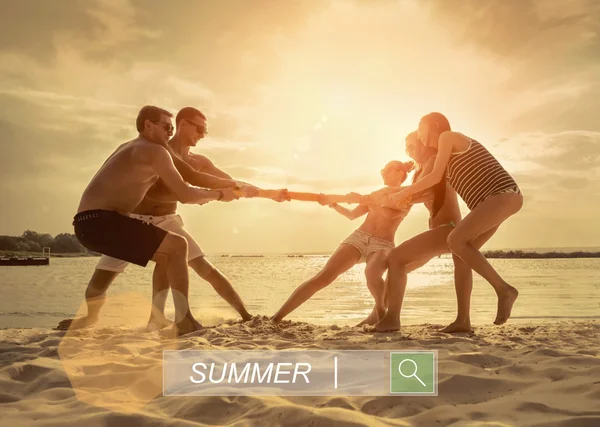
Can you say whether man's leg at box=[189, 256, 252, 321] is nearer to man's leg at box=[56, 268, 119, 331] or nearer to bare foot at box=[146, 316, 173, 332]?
bare foot at box=[146, 316, 173, 332]

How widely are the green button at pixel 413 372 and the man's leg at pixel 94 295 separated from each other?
323cm

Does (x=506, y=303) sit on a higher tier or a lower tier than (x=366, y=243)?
lower

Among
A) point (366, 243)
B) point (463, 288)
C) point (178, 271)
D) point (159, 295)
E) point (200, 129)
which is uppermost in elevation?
point (200, 129)

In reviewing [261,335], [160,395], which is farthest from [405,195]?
[160,395]

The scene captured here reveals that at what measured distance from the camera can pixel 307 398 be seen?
2986mm

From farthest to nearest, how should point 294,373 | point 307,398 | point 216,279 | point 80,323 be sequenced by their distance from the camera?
point 216,279
point 80,323
point 294,373
point 307,398

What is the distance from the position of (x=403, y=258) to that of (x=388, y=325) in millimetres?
660

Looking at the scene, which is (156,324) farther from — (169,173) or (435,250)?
(435,250)

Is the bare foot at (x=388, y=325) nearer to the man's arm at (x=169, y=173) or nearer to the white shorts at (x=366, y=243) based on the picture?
the white shorts at (x=366, y=243)

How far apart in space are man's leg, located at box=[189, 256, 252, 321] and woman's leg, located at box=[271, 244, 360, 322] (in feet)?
1.59

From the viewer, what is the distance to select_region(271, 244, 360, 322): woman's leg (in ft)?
19.6

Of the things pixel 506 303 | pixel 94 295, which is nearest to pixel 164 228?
pixel 94 295

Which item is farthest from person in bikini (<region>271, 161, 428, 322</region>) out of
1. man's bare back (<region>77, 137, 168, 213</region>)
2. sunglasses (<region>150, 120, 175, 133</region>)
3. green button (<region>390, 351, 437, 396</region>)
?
sunglasses (<region>150, 120, 175, 133</region>)

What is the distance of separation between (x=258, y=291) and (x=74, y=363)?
9700 mm
